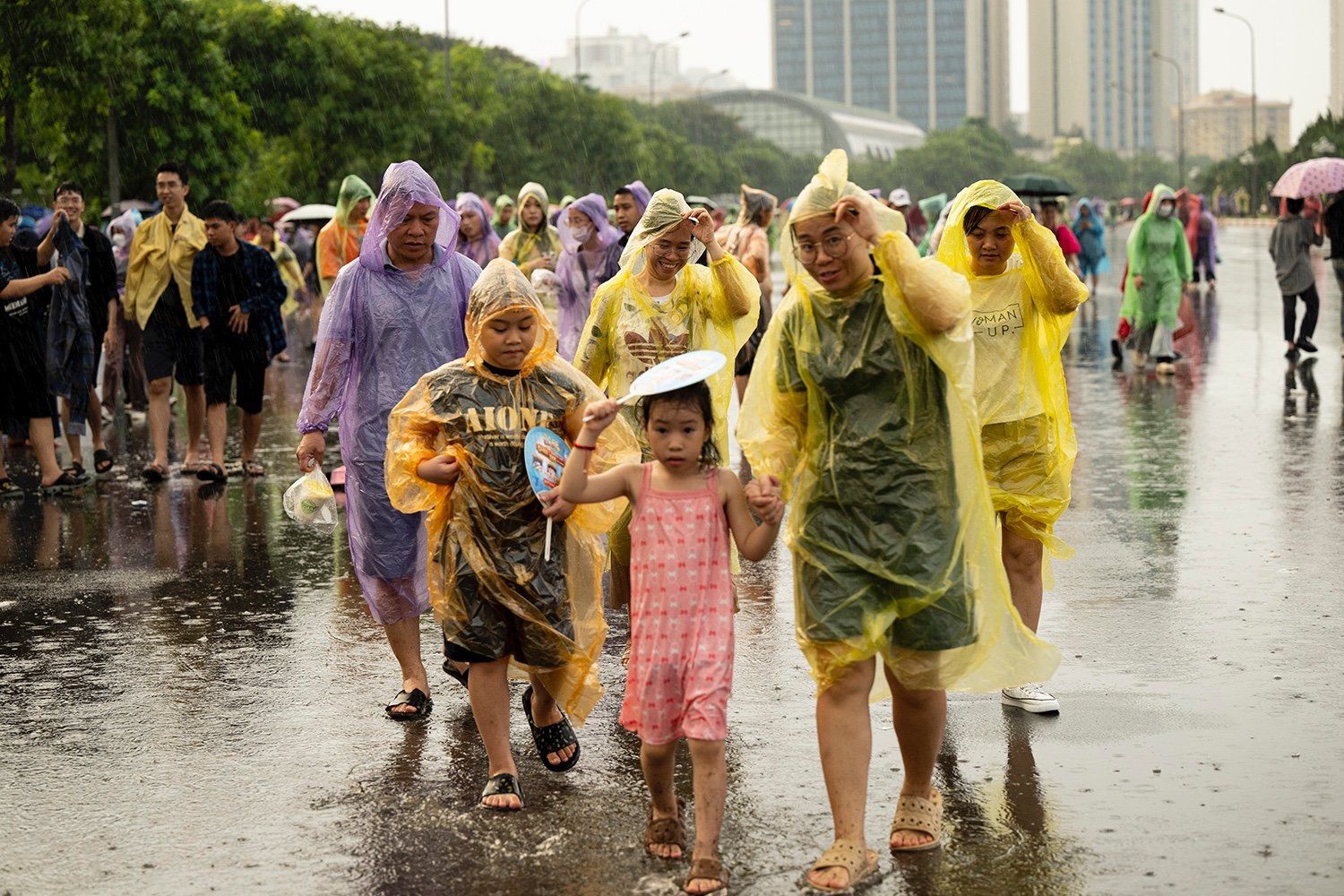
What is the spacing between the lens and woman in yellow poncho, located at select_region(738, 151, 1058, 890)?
4.62 metres

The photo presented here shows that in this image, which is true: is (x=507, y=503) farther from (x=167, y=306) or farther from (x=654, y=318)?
(x=167, y=306)

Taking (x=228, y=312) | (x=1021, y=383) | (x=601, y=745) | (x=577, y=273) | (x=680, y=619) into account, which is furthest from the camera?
(x=228, y=312)

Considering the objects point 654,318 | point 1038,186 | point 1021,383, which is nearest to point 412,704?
point 654,318

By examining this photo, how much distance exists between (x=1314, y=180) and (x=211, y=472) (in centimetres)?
1133

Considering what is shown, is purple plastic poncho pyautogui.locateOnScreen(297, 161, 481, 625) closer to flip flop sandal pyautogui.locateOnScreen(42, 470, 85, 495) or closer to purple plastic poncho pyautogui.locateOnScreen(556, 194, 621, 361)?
purple plastic poncho pyautogui.locateOnScreen(556, 194, 621, 361)

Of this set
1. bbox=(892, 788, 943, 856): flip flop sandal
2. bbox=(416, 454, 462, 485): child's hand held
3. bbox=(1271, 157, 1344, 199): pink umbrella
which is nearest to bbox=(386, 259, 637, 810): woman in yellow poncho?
bbox=(416, 454, 462, 485): child's hand held

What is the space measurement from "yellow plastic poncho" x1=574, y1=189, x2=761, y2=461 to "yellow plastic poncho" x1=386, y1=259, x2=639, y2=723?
1.16 metres

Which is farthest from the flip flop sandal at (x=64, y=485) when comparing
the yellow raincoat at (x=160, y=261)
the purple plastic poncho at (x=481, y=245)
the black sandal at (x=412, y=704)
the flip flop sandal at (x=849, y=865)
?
the flip flop sandal at (x=849, y=865)

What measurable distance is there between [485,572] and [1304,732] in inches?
101

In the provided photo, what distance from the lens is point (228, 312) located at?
1143 cm

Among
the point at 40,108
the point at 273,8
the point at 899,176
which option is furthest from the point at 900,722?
the point at 899,176

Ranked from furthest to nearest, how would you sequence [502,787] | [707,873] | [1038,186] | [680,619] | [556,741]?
[1038,186] < [556,741] < [502,787] < [680,619] < [707,873]

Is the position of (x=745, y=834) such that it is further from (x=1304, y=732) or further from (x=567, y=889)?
(x=1304, y=732)

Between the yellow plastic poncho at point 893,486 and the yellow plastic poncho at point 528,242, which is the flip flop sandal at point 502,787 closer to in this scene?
the yellow plastic poncho at point 893,486
